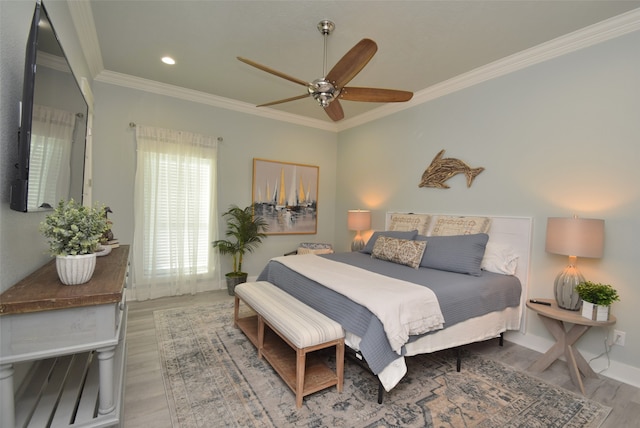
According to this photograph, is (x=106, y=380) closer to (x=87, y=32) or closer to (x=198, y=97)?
(x=87, y=32)

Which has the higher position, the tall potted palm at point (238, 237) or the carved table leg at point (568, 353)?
the tall potted palm at point (238, 237)

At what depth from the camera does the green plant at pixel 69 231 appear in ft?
4.05

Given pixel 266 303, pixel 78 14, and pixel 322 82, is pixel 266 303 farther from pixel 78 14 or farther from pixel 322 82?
pixel 78 14

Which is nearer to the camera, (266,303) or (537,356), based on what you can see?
(266,303)

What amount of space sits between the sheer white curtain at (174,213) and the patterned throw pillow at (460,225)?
3.07 meters

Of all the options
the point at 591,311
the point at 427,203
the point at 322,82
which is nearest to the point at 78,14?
the point at 322,82

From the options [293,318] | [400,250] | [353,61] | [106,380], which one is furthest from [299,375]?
[353,61]

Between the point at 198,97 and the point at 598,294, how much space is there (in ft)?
15.7

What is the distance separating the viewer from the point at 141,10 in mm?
2318

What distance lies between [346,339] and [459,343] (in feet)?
3.03

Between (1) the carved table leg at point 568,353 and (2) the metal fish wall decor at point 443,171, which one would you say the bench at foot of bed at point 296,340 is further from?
(2) the metal fish wall decor at point 443,171

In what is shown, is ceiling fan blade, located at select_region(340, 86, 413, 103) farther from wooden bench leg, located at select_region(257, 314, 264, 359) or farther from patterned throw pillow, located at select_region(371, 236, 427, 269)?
wooden bench leg, located at select_region(257, 314, 264, 359)

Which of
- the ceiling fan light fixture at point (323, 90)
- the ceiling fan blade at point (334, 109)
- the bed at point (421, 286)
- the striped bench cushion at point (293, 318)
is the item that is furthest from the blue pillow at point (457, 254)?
the ceiling fan light fixture at point (323, 90)

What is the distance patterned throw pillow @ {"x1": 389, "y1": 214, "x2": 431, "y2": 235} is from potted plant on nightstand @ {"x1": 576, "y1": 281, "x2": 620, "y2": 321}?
163 cm
